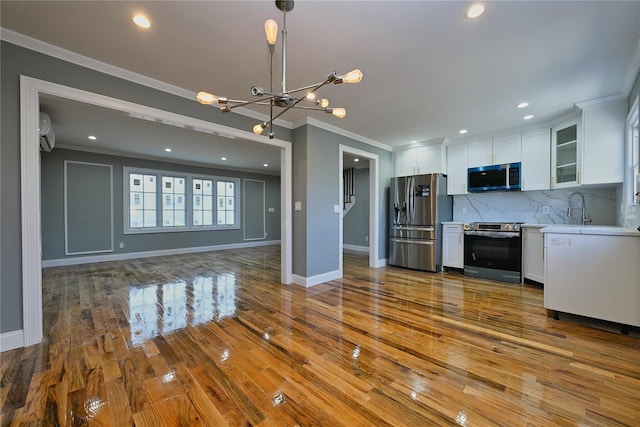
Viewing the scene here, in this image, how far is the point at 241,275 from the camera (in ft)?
15.3

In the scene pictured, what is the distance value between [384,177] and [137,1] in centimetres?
462

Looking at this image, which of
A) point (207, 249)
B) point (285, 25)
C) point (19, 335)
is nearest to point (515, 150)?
point (285, 25)

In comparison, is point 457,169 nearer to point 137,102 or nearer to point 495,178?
point 495,178

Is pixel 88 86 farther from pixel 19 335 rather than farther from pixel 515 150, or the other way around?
pixel 515 150

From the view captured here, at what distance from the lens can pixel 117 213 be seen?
605cm

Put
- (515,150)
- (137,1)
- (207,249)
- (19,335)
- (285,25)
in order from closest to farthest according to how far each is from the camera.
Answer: (137,1) → (285,25) → (19,335) → (515,150) → (207,249)

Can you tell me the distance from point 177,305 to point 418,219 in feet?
13.6

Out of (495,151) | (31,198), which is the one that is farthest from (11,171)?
(495,151)

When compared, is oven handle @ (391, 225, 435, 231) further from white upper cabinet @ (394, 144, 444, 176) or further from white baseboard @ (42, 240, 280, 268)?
white baseboard @ (42, 240, 280, 268)

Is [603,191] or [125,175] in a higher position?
[125,175]

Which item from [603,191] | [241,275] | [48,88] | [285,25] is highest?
[285,25]

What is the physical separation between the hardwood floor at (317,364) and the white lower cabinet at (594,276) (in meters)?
0.23

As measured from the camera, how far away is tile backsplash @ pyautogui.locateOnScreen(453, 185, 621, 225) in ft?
12.2

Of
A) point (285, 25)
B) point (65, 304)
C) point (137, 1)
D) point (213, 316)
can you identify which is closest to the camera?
point (137, 1)
